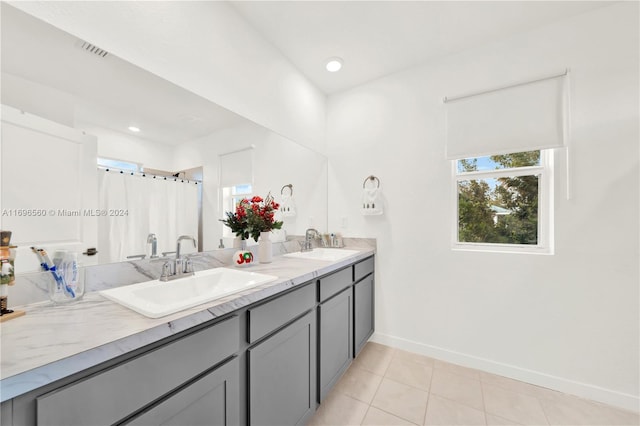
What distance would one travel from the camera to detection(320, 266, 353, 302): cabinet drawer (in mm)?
1512

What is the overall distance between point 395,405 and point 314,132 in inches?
92.8

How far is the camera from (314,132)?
253 centimetres

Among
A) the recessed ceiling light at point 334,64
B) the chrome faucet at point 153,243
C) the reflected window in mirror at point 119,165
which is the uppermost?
the recessed ceiling light at point 334,64

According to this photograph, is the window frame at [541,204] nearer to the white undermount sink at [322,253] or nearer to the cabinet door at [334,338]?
the white undermount sink at [322,253]

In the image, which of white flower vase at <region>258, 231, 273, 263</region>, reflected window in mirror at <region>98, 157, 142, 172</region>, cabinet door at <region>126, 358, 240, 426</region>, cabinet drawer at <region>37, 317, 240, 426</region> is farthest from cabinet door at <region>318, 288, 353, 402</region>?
reflected window in mirror at <region>98, 157, 142, 172</region>

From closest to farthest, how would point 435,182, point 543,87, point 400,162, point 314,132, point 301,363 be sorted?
point 301,363
point 543,87
point 435,182
point 400,162
point 314,132

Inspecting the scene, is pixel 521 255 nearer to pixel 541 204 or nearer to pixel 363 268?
pixel 541 204

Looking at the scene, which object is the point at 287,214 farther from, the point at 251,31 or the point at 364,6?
the point at 364,6

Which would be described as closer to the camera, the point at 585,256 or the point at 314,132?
the point at 585,256

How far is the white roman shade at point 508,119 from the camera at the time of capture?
1723 millimetres

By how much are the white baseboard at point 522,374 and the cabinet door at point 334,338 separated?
710 mm

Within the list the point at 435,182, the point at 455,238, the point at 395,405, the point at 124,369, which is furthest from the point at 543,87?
the point at 124,369

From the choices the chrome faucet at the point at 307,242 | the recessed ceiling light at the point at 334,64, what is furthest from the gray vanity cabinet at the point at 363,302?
the recessed ceiling light at the point at 334,64

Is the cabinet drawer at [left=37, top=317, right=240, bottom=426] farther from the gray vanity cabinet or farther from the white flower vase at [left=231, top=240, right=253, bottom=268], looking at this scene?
the gray vanity cabinet
